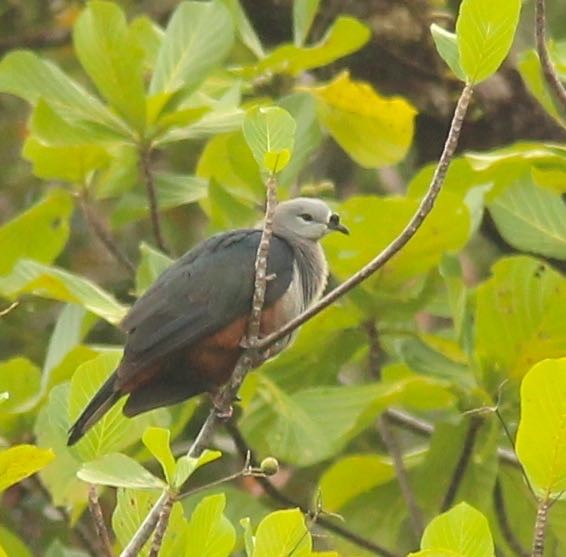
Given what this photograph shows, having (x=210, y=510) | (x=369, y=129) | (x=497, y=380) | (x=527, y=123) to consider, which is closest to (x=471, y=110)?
(x=527, y=123)

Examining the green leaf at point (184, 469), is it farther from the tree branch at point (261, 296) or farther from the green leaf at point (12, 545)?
the green leaf at point (12, 545)

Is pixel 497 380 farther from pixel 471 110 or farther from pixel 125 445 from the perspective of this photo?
pixel 471 110

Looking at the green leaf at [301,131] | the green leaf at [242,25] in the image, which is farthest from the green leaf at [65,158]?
the green leaf at [242,25]

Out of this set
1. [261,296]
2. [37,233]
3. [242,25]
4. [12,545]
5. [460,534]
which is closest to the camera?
[460,534]

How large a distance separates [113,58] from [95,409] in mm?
1252

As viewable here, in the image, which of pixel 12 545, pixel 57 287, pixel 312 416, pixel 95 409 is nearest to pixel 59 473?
pixel 12 545

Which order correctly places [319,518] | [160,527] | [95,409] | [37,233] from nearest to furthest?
[160,527]
[95,409]
[319,518]
[37,233]

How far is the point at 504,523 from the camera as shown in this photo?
4832 millimetres

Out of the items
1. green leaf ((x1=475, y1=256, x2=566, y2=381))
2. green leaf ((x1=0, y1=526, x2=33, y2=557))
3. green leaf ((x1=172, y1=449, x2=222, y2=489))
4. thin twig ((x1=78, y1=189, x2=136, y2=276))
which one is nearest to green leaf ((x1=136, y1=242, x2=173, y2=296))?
thin twig ((x1=78, y1=189, x2=136, y2=276))

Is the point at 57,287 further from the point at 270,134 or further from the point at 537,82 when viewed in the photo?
the point at 537,82

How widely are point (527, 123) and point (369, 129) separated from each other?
862 mm

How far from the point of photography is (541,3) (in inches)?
130

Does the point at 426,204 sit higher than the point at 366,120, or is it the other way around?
the point at 426,204

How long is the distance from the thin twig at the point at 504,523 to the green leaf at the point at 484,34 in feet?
6.30
